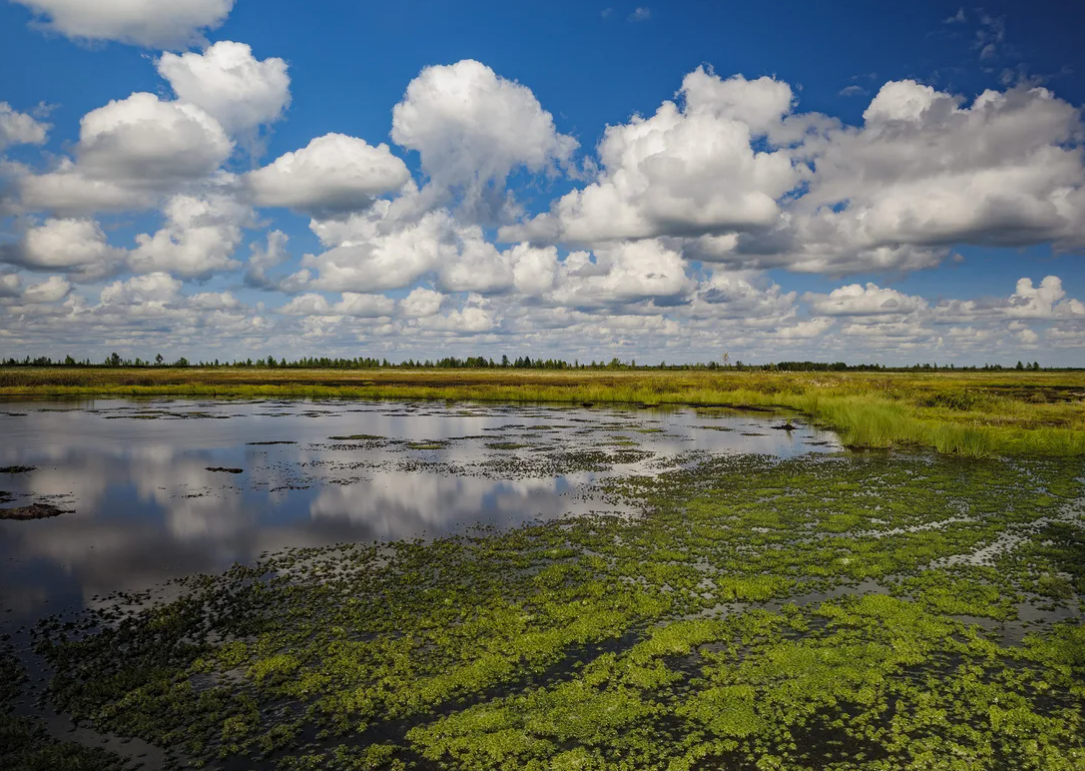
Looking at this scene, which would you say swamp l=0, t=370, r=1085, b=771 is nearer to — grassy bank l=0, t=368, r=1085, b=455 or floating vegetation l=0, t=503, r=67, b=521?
floating vegetation l=0, t=503, r=67, b=521

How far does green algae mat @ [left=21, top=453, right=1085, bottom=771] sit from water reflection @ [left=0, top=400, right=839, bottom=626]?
2.07 meters

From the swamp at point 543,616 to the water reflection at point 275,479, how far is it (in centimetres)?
17

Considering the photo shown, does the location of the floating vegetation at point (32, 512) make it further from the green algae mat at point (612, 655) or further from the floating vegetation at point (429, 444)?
the floating vegetation at point (429, 444)

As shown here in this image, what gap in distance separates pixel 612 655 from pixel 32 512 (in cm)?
1732

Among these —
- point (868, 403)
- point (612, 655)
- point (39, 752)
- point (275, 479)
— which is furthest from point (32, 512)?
point (868, 403)

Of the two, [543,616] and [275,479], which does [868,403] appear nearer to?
[275,479]

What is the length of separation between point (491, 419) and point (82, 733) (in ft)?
131

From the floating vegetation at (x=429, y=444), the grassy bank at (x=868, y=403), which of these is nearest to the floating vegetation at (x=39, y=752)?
the floating vegetation at (x=429, y=444)

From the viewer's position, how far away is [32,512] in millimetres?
17844

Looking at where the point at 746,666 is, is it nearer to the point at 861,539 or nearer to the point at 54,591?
the point at 861,539

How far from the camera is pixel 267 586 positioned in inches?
478

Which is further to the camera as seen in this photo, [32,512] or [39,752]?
[32,512]

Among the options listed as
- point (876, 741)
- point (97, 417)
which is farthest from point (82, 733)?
point (97, 417)

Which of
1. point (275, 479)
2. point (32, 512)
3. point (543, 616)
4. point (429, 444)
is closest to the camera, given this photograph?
point (543, 616)
